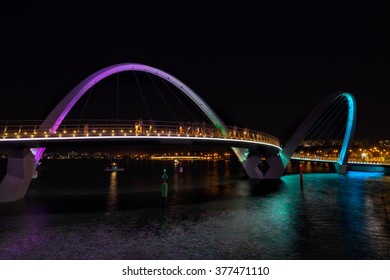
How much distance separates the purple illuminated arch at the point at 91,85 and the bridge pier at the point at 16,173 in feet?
4.51

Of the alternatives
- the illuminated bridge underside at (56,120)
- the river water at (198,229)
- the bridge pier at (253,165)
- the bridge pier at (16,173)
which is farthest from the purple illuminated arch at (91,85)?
the river water at (198,229)

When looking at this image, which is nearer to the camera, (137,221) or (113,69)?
(137,221)

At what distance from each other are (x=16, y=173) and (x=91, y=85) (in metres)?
13.1

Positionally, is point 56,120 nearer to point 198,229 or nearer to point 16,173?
point 16,173

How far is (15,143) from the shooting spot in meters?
23.8

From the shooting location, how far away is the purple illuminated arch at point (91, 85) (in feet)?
96.1

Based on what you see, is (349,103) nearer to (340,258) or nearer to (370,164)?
(370,164)

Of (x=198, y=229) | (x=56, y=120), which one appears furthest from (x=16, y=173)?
(x=198, y=229)

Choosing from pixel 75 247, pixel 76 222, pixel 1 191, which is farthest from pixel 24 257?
pixel 1 191

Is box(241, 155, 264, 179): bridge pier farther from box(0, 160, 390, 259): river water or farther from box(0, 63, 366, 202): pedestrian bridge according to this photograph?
box(0, 160, 390, 259): river water

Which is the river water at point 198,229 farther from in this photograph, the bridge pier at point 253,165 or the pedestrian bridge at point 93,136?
the bridge pier at point 253,165

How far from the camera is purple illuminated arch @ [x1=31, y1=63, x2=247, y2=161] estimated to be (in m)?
29.3

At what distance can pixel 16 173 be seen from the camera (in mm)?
25203

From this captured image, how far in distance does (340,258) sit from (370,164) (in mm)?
64500
